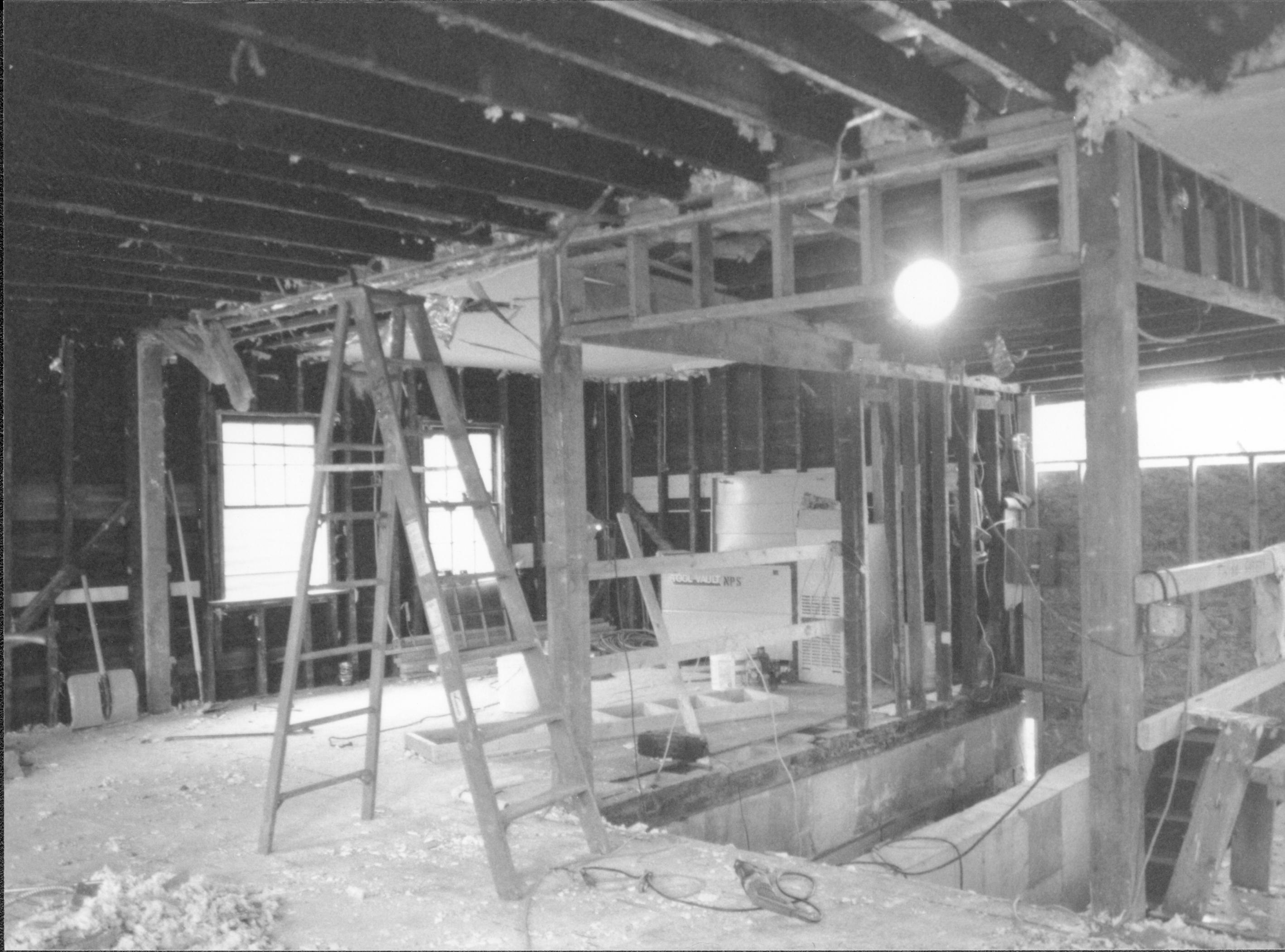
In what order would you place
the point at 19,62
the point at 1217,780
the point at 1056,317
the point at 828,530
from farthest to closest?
1. the point at 828,530
2. the point at 1056,317
3. the point at 1217,780
4. the point at 19,62

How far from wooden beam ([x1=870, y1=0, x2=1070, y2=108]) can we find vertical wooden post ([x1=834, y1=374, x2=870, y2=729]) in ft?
11.6

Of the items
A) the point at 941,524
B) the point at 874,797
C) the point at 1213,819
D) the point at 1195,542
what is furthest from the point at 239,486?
the point at 1195,542

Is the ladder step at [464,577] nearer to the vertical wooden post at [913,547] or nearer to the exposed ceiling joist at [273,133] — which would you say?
the exposed ceiling joist at [273,133]

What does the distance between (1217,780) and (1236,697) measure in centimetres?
53

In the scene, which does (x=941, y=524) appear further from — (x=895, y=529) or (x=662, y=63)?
(x=662, y=63)

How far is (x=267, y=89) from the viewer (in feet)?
10.4

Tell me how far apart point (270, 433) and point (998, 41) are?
6.83 m

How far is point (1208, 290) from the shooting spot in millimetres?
4301

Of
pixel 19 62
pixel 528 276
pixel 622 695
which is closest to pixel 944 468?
pixel 622 695

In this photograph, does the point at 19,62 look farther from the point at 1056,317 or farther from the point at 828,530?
the point at 828,530

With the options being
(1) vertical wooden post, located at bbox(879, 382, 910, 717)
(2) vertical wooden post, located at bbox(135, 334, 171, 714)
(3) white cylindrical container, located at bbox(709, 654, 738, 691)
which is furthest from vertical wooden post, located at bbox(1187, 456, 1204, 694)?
(2) vertical wooden post, located at bbox(135, 334, 171, 714)

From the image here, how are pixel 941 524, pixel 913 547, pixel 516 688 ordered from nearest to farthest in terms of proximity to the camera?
pixel 516 688
pixel 913 547
pixel 941 524

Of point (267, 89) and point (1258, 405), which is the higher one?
point (267, 89)

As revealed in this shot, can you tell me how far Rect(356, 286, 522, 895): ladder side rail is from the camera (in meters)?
3.67
